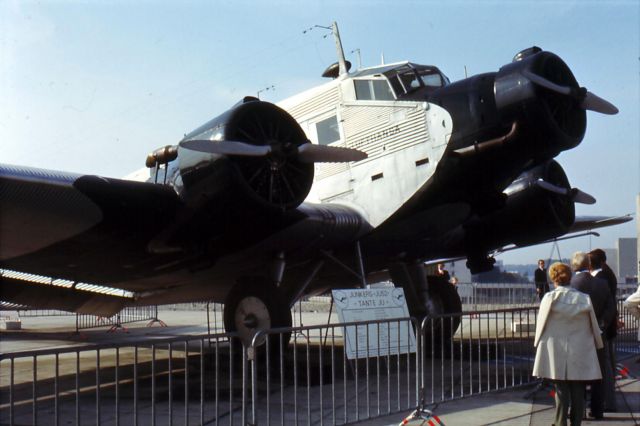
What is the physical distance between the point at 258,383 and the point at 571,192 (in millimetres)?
6386

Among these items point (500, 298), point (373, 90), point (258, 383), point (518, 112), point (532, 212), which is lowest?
point (500, 298)

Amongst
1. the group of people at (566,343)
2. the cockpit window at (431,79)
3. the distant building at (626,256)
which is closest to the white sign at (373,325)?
the group of people at (566,343)

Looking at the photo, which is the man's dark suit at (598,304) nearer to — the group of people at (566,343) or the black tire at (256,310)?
the group of people at (566,343)

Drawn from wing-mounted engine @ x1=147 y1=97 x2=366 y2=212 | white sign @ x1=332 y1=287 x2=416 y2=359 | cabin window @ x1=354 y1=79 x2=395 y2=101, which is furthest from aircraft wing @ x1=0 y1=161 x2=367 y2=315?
white sign @ x1=332 y1=287 x2=416 y2=359

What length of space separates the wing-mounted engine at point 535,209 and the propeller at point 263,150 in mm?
3740

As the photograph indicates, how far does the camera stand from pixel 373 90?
10.7m

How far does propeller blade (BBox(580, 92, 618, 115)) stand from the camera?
30.5 feet

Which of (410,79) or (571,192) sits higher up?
(410,79)

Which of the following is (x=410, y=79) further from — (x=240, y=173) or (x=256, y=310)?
(x=256, y=310)

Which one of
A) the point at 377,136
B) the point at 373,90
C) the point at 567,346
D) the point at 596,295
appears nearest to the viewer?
the point at 567,346

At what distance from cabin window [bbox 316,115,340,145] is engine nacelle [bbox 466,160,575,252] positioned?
3121mm

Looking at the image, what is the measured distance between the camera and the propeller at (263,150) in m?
7.86

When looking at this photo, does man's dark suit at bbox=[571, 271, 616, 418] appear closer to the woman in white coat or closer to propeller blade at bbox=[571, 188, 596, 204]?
the woman in white coat

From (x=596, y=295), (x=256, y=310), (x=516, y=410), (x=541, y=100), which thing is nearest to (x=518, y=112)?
(x=541, y=100)
